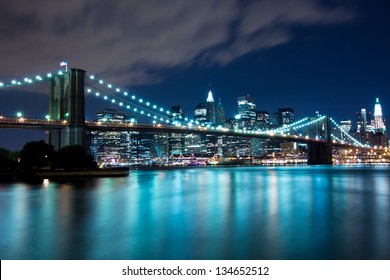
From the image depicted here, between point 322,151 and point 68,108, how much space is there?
56129mm

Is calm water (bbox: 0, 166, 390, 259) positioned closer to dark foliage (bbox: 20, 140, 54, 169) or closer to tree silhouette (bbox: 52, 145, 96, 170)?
tree silhouette (bbox: 52, 145, 96, 170)

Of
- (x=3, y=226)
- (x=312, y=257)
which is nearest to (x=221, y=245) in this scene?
(x=312, y=257)

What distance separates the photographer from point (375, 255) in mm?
8484

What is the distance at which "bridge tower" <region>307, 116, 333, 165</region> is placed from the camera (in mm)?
80625

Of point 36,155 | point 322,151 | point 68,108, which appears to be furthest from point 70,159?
point 322,151

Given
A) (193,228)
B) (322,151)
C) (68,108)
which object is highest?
(68,108)

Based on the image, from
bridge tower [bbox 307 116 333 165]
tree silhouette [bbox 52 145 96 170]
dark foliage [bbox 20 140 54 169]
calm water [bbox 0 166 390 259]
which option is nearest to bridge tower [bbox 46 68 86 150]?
dark foliage [bbox 20 140 54 169]

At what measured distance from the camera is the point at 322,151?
8250 cm

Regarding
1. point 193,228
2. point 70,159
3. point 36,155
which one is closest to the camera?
point 193,228

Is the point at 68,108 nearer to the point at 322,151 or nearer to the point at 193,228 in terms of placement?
the point at 193,228

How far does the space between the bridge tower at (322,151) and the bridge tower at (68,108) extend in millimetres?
51533

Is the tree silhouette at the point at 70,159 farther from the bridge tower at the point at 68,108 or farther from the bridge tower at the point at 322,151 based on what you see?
the bridge tower at the point at 322,151

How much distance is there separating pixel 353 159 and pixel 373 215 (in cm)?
10303
